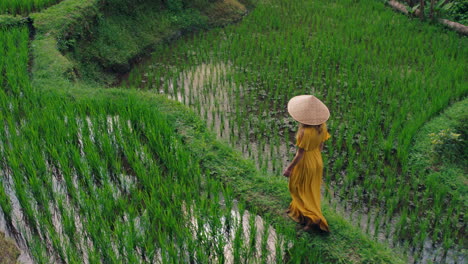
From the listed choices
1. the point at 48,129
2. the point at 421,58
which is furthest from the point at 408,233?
the point at 421,58

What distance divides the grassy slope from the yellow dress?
0.18 metres

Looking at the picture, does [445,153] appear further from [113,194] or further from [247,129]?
[113,194]

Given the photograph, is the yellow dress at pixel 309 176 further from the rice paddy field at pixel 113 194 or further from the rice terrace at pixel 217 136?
the rice paddy field at pixel 113 194

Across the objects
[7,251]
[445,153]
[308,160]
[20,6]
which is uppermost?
[20,6]

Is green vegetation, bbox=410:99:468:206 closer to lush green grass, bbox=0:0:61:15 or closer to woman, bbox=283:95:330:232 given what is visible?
woman, bbox=283:95:330:232

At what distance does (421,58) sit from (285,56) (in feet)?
6.24

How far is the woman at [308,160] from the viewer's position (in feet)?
9.32

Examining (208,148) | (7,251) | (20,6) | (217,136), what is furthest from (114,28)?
(7,251)

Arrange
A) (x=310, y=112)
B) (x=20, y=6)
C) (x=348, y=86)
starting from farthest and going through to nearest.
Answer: (x=20, y=6)
(x=348, y=86)
(x=310, y=112)

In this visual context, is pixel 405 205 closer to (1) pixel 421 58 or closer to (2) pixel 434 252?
(2) pixel 434 252

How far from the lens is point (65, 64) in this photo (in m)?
5.20

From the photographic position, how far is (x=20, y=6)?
6.21 meters

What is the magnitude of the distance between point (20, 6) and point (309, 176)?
206 inches

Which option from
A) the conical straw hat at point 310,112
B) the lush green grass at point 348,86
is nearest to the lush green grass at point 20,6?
the lush green grass at point 348,86
